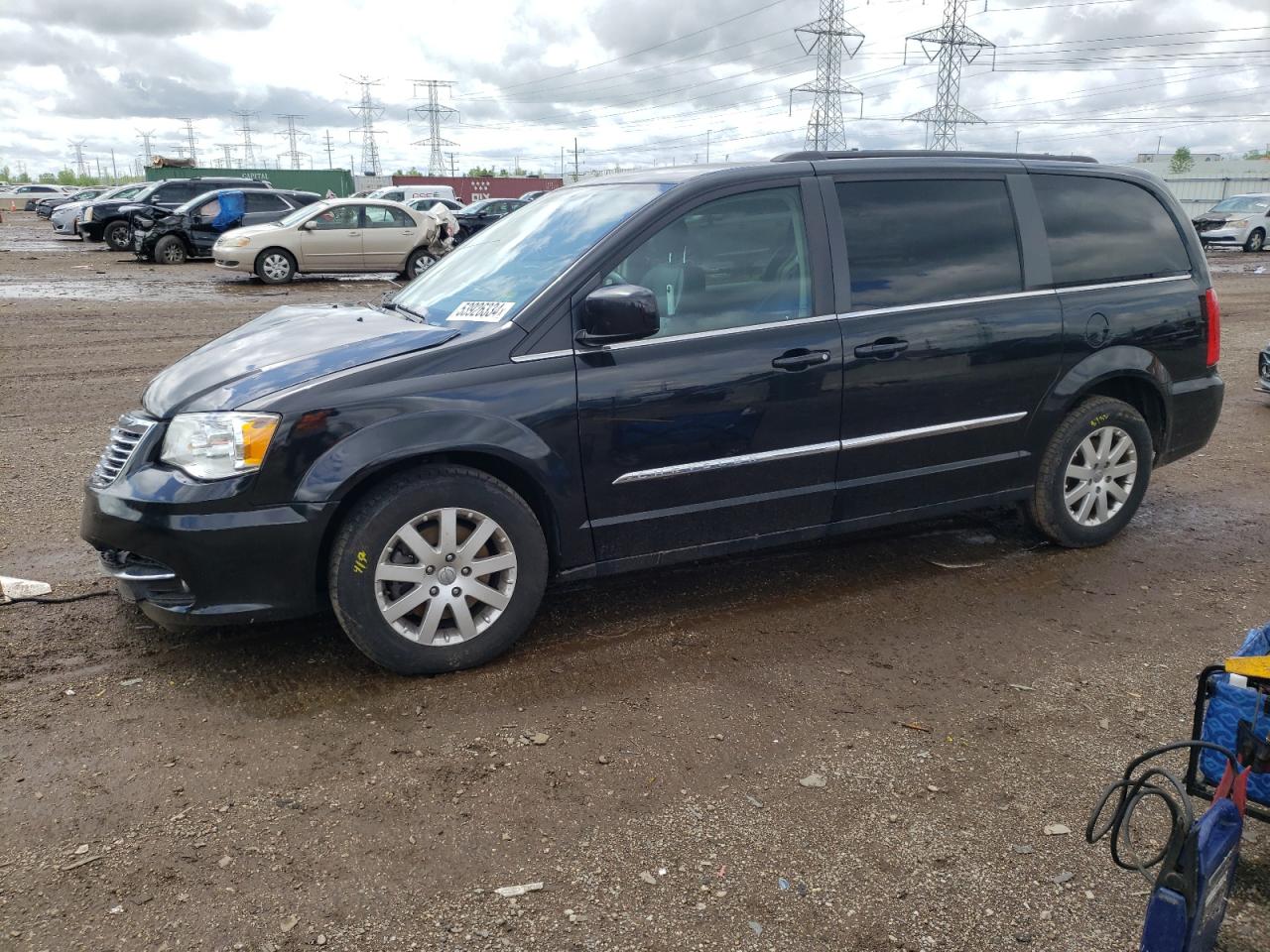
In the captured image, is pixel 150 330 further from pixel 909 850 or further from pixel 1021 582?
pixel 909 850

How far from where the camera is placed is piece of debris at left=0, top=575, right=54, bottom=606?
4.36 metres

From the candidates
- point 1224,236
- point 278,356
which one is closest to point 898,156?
point 278,356

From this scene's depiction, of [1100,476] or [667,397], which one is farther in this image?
[1100,476]

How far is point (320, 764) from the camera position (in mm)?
3162

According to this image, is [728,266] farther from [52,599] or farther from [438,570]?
[52,599]

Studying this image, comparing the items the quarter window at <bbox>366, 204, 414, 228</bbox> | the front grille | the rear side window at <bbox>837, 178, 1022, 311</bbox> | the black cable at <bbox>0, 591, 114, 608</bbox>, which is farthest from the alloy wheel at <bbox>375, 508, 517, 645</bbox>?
the quarter window at <bbox>366, 204, 414, 228</bbox>

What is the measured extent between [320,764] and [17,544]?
9.22 feet

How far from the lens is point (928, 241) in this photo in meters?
4.52

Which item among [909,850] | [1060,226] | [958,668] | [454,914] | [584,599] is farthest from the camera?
[1060,226]

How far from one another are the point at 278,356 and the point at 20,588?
5.64 feet

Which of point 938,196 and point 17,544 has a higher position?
point 938,196

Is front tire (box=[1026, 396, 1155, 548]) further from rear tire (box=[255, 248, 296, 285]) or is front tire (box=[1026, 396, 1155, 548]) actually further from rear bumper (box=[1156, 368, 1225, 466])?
rear tire (box=[255, 248, 296, 285])

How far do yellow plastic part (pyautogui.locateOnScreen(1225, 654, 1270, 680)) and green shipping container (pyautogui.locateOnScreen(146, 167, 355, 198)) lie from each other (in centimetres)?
5441

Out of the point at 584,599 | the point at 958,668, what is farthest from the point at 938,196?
the point at 584,599
